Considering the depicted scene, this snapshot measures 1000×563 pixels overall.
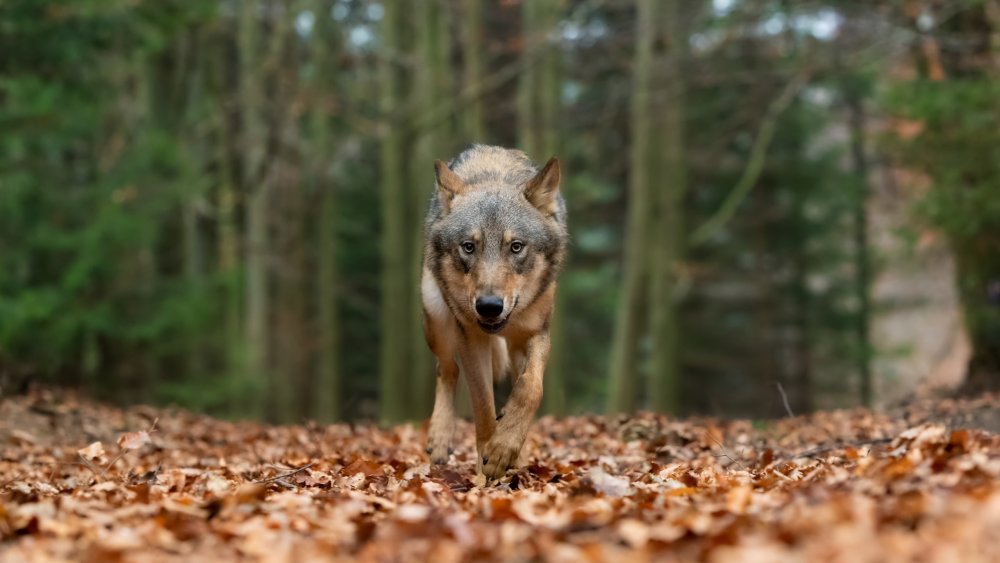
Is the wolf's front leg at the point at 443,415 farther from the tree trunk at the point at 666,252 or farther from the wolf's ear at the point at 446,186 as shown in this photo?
the tree trunk at the point at 666,252

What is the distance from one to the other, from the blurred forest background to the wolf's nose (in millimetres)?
4474

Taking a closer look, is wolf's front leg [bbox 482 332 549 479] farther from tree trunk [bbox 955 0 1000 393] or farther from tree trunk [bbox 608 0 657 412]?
tree trunk [bbox 608 0 657 412]

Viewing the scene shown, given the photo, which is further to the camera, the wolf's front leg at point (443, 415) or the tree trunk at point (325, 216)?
the tree trunk at point (325, 216)

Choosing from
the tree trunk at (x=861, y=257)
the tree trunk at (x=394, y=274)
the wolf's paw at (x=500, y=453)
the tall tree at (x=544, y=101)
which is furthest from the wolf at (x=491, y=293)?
the tree trunk at (x=861, y=257)

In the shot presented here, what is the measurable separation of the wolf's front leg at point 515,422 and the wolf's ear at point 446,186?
1.34 meters

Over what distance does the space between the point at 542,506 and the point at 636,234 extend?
1335cm

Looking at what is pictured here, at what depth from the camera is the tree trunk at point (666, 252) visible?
60.7 ft

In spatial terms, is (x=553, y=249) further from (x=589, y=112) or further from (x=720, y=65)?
A: (x=720, y=65)

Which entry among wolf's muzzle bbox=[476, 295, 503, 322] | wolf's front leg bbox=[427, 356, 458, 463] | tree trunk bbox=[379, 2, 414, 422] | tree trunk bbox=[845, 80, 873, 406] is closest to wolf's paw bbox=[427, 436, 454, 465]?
wolf's front leg bbox=[427, 356, 458, 463]

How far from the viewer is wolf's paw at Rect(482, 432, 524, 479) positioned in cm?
642

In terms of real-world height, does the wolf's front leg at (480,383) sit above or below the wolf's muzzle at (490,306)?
below

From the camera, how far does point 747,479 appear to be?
563 cm

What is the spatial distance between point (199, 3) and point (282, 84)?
4.86m

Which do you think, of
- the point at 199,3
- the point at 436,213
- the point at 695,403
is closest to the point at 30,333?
the point at 199,3
